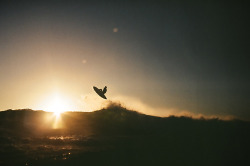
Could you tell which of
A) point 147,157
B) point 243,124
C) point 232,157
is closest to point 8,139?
point 147,157

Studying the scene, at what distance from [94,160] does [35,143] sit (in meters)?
7.01

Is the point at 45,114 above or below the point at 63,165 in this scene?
above

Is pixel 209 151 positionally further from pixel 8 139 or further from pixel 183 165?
pixel 8 139

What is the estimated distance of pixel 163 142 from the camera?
18797 mm

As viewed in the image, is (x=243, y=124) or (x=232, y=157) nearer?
(x=232, y=157)

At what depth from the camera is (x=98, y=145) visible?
16625 millimetres

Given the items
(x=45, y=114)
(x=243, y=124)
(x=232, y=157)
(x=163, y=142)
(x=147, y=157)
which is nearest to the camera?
(x=147, y=157)

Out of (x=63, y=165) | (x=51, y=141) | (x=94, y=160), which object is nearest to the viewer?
(x=63, y=165)

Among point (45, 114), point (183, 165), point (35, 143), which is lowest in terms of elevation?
point (183, 165)

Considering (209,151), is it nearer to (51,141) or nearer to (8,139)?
(51,141)

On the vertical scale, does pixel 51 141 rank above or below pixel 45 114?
below

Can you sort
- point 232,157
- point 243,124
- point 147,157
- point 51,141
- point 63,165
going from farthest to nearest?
point 243,124 < point 51,141 < point 232,157 < point 147,157 < point 63,165

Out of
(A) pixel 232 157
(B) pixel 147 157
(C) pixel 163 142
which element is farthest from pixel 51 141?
(A) pixel 232 157

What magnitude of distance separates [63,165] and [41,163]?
1337mm
